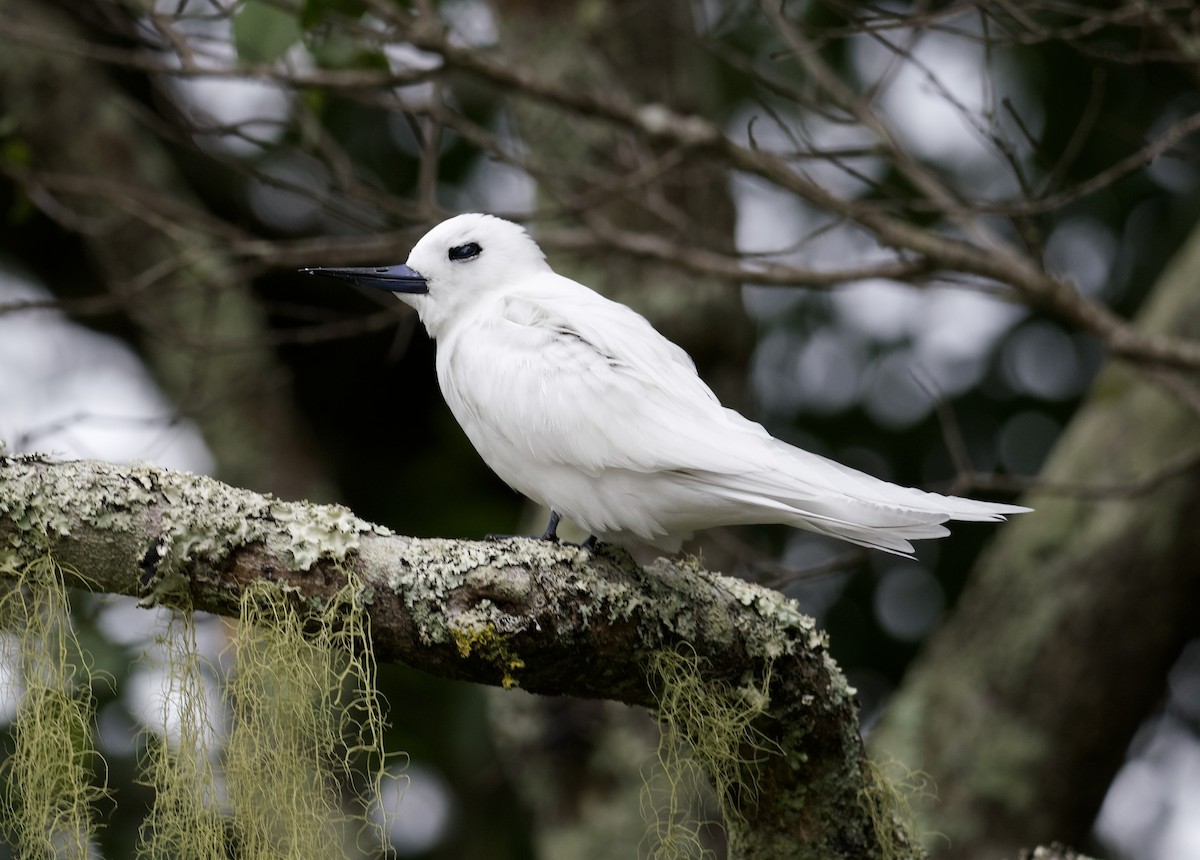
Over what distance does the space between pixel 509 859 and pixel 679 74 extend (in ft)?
13.3

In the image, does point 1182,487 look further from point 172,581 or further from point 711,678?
point 172,581

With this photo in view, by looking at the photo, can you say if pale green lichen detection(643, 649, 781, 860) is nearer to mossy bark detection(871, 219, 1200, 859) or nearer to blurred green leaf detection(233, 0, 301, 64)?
blurred green leaf detection(233, 0, 301, 64)

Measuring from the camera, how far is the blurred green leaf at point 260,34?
3398 millimetres

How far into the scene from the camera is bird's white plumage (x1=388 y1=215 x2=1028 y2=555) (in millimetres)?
2463

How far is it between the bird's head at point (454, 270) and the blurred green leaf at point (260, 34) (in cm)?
69

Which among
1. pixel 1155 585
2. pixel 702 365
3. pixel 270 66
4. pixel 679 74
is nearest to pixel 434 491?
pixel 702 365

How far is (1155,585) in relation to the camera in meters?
4.81

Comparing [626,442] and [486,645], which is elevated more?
[626,442]

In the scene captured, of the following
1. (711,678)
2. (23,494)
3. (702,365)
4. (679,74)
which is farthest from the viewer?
(679,74)

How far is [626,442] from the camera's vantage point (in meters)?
2.64

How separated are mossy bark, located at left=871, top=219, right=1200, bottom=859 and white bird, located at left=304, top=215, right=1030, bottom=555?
2.33m

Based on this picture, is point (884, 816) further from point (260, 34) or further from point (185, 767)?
point (260, 34)

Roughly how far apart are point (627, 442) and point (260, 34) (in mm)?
1698

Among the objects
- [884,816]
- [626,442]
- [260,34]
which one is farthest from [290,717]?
[260,34]
